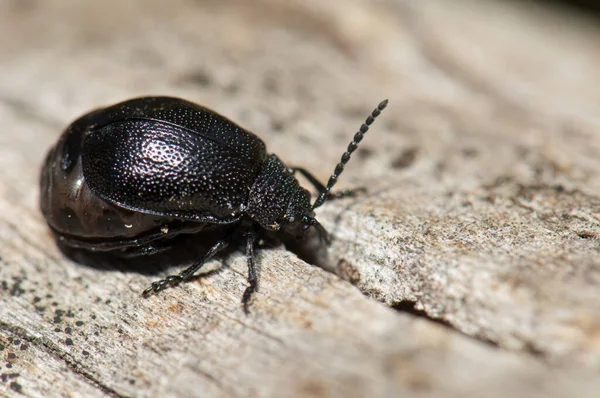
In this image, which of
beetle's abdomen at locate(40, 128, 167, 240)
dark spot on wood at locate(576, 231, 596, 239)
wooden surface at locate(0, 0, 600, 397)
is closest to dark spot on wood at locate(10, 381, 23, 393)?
wooden surface at locate(0, 0, 600, 397)

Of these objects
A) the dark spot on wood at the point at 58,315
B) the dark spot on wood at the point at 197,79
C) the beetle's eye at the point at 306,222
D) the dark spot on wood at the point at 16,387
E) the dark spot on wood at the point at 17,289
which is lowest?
the dark spot on wood at the point at 16,387

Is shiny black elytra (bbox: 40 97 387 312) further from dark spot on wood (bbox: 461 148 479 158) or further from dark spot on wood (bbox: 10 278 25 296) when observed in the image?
dark spot on wood (bbox: 461 148 479 158)

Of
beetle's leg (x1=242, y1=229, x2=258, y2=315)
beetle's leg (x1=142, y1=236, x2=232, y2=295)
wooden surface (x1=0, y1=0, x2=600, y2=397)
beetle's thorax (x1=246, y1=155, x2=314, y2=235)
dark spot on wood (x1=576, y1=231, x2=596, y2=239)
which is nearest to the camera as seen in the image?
wooden surface (x1=0, y1=0, x2=600, y2=397)

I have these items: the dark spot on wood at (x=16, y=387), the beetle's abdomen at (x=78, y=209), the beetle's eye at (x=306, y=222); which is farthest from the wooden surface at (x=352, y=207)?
the beetle's abdomen at (x=78, y=209)

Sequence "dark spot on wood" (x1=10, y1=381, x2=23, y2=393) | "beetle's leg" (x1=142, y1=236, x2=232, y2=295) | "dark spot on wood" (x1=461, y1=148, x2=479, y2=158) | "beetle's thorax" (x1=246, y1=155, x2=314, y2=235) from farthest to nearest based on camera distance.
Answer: "dark spot on wood" (x1=461, y1=148, x2=479, y2=158)
"beetle's thorax" (x1=246, y1=155, x2=314, y2=235)
"beetle's leg" (x1=142, y1=236, x2=232, y2=295)
"dark spot on wood" (x1=10, y1=381, x2=23, y2=393)

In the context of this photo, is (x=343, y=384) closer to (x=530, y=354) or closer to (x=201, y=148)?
(x=530, y=354)

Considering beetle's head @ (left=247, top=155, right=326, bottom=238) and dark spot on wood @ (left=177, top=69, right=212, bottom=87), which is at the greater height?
dark spot on wood @ (left=177, top=69, right=212, bottom=87)

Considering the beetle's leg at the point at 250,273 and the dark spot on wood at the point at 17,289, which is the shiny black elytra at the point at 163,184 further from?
the dark spot on wood at the point at 17,289

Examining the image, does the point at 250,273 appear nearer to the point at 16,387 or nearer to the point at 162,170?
the point at 162,170
